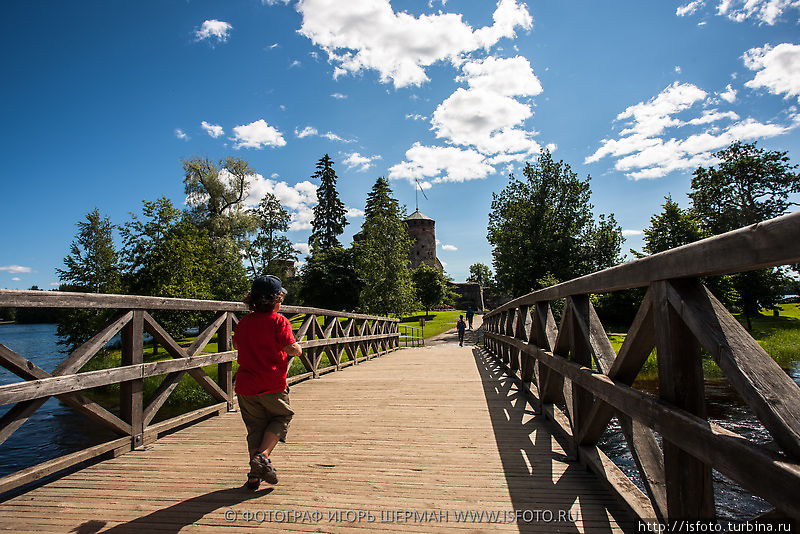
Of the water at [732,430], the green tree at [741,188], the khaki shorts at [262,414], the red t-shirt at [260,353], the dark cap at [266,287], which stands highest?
the green tree at [741,188]

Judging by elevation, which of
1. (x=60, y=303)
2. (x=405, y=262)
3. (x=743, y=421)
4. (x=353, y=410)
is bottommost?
(x=743, y=421)

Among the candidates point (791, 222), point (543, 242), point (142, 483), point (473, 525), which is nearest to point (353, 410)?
point (142, 483)

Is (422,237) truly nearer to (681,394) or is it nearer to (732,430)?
(732,430)

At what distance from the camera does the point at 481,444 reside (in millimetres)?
3346

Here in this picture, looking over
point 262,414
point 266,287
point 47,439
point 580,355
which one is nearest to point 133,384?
point 262,414

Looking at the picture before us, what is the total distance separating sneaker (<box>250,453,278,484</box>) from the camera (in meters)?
2.51

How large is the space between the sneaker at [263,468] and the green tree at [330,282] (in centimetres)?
3544

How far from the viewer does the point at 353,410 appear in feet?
15.1

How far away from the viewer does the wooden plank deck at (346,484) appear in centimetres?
216

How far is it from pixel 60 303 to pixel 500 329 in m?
7.79

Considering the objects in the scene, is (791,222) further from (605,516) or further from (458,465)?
(458,465)

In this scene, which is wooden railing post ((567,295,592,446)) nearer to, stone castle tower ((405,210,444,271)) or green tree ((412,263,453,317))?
green tree ((412,263,453,317))

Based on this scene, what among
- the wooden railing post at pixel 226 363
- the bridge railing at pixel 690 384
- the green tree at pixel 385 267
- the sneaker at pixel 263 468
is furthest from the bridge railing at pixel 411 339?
the bridge railing at pixel 690 384

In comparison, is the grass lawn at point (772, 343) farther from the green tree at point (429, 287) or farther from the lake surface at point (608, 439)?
the green tree at point (429, 287)
